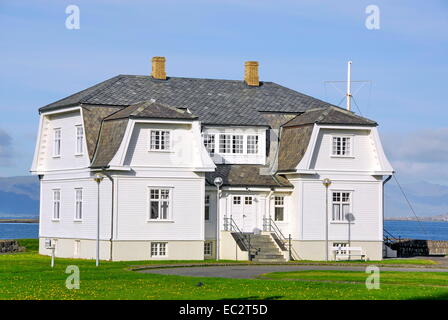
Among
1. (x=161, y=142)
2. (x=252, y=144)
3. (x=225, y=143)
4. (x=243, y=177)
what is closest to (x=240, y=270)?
(x=161, y=142)

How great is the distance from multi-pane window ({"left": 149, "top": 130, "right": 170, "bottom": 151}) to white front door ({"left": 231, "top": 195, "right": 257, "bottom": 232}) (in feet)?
16.1

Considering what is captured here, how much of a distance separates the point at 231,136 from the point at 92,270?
16.3 m

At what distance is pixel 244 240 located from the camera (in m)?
51.7

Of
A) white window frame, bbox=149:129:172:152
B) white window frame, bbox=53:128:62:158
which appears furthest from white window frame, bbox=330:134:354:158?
white window frame, bbox=53:128:62:158

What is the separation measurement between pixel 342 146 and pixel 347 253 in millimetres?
5394

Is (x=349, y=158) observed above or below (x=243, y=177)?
above

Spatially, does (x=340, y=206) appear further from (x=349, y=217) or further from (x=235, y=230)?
(x=235, y=230)

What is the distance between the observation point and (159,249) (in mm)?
50219

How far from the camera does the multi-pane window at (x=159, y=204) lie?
5016 cm

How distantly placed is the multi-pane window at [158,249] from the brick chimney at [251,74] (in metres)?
13.3

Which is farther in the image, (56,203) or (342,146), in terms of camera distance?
(56,203)

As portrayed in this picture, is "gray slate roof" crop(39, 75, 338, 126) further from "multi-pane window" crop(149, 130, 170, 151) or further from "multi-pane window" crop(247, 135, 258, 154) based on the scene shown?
"multi-pane window" crop(149, 130, 170, 151)

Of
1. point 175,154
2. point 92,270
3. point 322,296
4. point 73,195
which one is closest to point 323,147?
point 175,154
